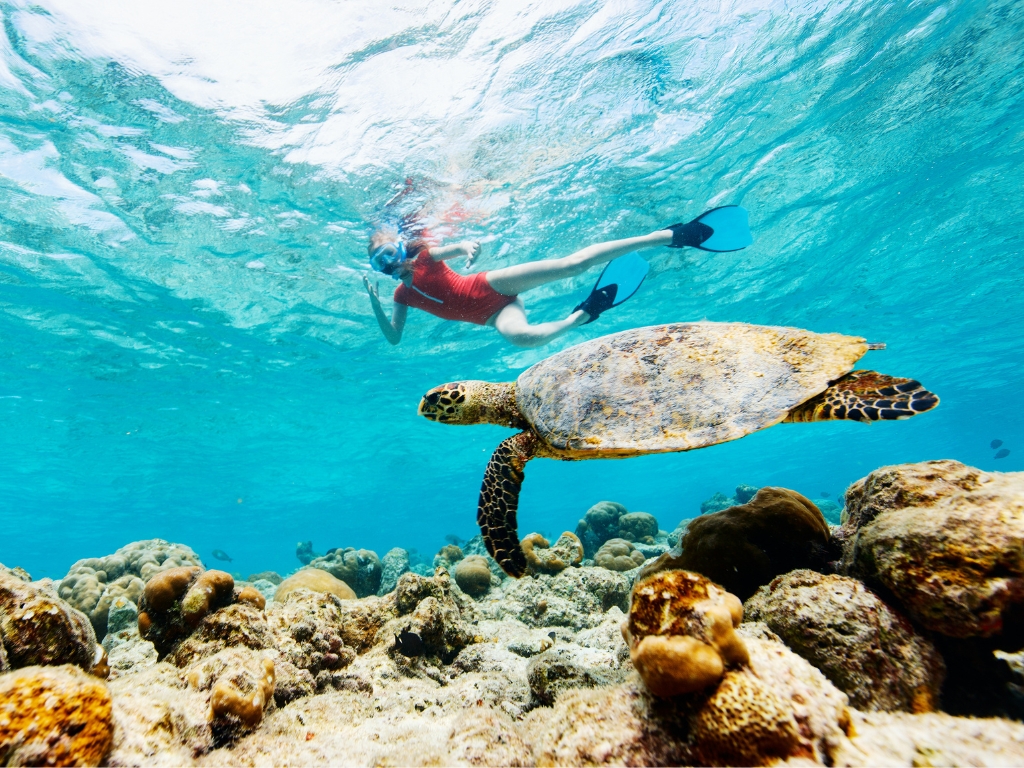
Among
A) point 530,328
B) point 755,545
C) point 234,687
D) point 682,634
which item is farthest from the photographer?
point 530,328

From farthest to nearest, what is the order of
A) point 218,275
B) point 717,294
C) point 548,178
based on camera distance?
point 717,294
point 218,275
point 548,178

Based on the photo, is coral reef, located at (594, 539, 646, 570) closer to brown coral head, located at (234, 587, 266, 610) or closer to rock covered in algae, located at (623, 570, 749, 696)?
brown coral head, located at (234, 587, 266, 610)

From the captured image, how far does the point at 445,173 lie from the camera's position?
10.5 m

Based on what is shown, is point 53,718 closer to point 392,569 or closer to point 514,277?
point 514,277

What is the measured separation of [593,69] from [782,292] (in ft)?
46.9

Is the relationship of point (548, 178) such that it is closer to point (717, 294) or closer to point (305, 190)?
point (305, 190)

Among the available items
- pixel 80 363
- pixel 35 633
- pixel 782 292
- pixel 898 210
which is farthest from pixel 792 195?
pixel 80 363

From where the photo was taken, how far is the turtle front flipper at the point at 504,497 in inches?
134

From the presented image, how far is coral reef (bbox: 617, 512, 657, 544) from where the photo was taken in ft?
34.5

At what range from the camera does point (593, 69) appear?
9023mm

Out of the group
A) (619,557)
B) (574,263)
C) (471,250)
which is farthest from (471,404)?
(471,250)

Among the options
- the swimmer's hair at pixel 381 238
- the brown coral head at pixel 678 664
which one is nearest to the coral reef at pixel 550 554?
the brown coral head at pixel 678 664

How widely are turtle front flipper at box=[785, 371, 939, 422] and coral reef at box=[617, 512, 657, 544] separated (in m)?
8.45

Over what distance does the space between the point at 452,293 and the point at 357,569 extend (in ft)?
19.5
